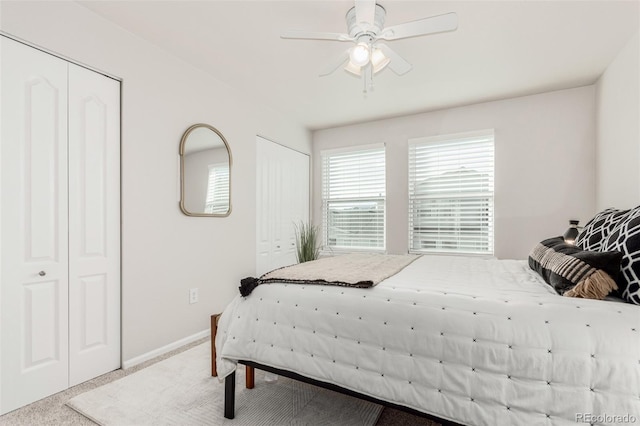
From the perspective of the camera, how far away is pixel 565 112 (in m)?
3.24

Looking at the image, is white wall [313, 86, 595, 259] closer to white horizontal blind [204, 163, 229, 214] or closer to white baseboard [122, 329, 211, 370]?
white horizontal blind [204, 163, 229, 214]

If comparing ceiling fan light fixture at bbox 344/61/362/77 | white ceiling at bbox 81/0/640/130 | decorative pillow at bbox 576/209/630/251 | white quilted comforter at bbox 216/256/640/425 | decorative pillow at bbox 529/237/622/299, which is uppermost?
white ceiling at bbox 81/0/640/130

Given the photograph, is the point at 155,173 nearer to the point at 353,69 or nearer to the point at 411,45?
the point at 353,69

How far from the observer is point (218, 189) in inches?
121

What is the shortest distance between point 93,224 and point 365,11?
2.23 meters

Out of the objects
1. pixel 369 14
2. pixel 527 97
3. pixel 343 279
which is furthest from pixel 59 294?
pixel 527 97

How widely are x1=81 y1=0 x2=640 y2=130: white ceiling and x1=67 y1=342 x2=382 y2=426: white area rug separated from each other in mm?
2436

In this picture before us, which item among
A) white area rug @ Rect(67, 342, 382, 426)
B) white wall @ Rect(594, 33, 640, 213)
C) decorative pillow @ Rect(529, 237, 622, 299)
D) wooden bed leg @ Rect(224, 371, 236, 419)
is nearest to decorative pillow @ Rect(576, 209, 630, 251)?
decorative pillow @ Rect(529, 237, 622, 299)

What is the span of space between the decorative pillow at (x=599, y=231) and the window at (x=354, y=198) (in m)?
2.54

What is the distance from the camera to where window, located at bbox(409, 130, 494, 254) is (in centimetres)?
363

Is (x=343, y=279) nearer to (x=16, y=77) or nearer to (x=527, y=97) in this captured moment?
(x=16, y=77)

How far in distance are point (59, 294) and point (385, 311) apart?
6.75ft

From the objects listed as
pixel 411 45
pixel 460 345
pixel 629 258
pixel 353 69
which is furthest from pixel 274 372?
pixel 411 45

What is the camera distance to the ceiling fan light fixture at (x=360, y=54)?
75.7 inches
